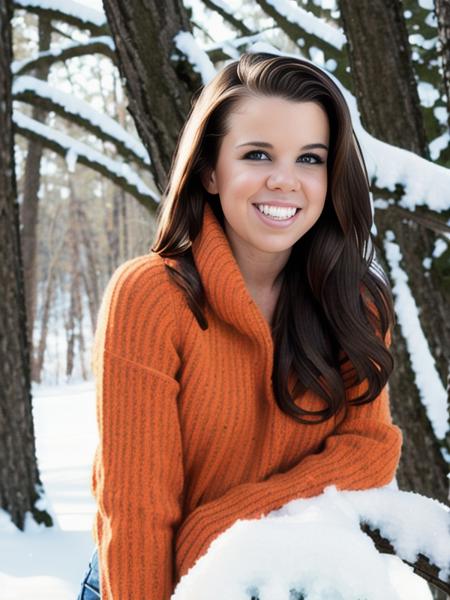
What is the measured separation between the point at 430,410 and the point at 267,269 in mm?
1980

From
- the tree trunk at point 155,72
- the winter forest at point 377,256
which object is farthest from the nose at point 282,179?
the tree trunk at point 155,72

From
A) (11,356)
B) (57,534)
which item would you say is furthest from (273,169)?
(57,534)

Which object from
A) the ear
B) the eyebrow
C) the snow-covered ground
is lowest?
the snow-covered ground

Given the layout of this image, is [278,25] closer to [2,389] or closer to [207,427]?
[2,389]

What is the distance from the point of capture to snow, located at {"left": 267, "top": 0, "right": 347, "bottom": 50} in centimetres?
465

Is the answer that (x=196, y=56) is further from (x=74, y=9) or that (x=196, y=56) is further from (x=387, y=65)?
(x=74, y=9)

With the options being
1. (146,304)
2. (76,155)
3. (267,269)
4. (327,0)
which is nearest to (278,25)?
(327,0)

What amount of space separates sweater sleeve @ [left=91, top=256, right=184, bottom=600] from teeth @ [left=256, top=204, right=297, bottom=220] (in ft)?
0.85

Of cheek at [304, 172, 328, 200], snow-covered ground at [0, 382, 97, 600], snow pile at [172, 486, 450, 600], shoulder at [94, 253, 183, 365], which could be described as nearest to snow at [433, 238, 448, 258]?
snow-covered ground at [0, 382, 97, 600]

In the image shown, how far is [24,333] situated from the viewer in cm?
422

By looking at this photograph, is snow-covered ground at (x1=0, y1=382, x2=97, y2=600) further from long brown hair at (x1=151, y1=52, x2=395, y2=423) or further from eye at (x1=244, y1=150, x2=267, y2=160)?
eye at (x1=244, y1=150, x2=267, y2=160)

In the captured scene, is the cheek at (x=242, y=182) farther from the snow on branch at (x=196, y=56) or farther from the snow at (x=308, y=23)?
the snow at (x=308, y=23)

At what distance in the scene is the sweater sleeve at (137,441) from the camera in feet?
5.12

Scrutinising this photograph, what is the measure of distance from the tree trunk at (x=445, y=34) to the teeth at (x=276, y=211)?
0.93 meters
